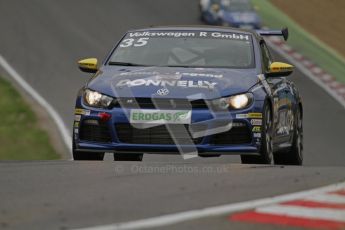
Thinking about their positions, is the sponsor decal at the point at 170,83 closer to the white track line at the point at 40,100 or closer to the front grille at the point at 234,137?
the front grille at the point at 234,137

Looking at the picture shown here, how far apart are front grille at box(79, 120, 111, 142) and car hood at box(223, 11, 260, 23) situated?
20895mm

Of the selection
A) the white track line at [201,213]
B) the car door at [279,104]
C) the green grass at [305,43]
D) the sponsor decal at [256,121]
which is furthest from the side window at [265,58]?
the green grass at [305,43]

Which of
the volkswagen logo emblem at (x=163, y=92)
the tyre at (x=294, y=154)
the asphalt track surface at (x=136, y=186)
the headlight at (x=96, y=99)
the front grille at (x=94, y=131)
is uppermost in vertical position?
the asphalt track surface at (x=136, y=186)

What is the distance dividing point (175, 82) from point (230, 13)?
22098mm

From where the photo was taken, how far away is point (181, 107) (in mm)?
10000

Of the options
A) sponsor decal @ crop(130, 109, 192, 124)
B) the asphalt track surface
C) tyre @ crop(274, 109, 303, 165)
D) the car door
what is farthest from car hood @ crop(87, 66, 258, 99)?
tyre @ crop(274, 109, 303, 165)

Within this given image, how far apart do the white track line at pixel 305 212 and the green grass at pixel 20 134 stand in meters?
10.6

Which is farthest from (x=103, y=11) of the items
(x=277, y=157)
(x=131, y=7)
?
(x=277, y=157)

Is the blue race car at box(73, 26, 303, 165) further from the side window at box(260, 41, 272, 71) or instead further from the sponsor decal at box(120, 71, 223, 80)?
the side window at box(260, 41, 272, 71)

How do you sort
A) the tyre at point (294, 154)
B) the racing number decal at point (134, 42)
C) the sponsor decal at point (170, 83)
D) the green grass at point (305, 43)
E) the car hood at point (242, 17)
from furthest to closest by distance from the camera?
the car hood at point (242, 17) → the green grass at point (305, 43) → the tyre at point (294, 154) → the racing number decal at point (134, 42) → the sponsor decal at point (170, 83)

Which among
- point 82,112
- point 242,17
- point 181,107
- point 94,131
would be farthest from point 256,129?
point 242,17

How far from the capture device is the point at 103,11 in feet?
106

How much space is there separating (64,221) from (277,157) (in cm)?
671

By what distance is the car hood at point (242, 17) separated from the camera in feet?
102
